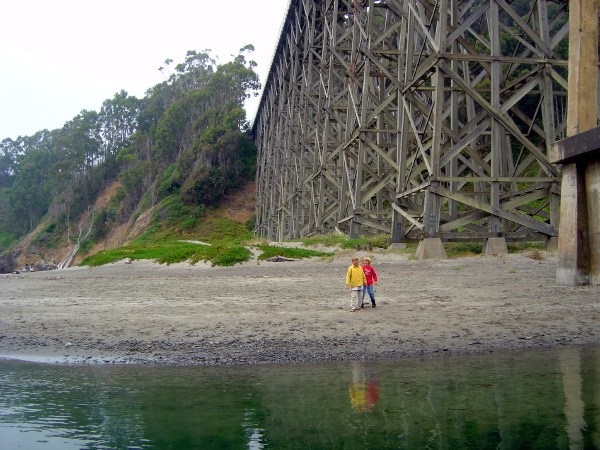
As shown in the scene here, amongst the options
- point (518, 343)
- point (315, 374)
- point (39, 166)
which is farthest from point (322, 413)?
point (39, 166)

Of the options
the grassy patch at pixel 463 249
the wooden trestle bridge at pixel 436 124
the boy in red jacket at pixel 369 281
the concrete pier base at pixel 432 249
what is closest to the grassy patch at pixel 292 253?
the wooden trestle bridge at pixel 436 124

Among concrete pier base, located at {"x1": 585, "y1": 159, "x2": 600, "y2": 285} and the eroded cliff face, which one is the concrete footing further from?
the eroded cliff face

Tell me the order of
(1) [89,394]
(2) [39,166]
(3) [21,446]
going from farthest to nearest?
(2) [39,166], (1) [89,394], (3) [21,446]

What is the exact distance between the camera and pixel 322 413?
4.70 meters

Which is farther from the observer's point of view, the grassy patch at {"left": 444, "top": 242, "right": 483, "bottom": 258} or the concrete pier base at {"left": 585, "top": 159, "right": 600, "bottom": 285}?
the grassy patch at {"left": 444, "top": 242, "right": 483, "bottom": 258}

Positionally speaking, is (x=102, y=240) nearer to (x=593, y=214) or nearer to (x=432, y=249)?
(x=432, y=249)

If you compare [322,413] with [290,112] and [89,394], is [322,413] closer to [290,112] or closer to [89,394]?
[89,394]

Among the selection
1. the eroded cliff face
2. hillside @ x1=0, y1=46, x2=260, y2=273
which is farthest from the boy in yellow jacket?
the eroded cliff face

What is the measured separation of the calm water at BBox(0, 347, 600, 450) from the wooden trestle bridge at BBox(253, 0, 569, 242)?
9.11 metres

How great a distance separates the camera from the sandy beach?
6.96 metres

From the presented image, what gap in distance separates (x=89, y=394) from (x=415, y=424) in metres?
2.95

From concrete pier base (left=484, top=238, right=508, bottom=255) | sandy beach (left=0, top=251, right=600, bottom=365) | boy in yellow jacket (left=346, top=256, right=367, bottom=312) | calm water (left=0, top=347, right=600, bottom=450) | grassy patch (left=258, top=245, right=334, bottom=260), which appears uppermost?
concrete pier base (left=484, top=238, right=508, bottom=255)

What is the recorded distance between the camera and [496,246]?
14.7m

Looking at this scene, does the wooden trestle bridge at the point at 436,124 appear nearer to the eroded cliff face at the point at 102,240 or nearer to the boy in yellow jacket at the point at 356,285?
the boy in yellow jacket at the point at 356,285
